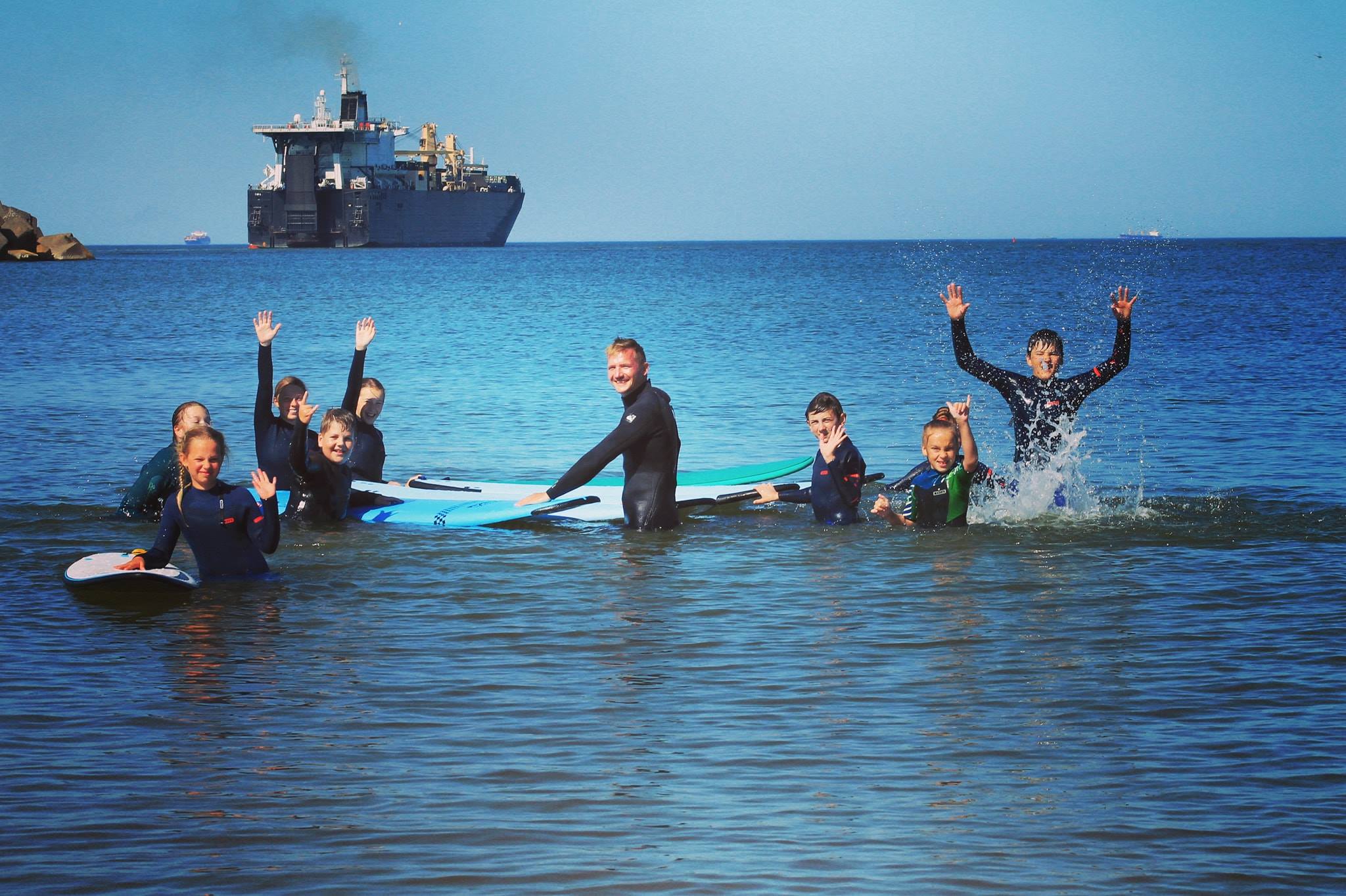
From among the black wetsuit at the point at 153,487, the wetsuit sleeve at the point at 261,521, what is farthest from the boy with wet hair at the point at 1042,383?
the black wetsuit at the point at 153,487

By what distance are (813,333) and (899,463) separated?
21.6 meters

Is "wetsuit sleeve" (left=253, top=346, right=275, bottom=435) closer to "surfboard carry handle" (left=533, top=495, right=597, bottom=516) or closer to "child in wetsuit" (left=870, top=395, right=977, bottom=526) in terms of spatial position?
"surfboard carry handle" (left=533, top=495, right=597, bottom=516)

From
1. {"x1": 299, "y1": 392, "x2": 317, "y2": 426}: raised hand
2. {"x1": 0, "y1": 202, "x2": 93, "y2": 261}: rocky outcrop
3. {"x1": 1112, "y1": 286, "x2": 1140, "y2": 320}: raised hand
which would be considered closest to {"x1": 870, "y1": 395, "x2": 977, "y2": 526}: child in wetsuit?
{"x1": 1112, "y1": 286, "x2": 1140, "y2": 320}: raised hand

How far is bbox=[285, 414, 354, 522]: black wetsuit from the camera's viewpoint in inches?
415

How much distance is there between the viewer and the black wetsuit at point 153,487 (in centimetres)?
1056

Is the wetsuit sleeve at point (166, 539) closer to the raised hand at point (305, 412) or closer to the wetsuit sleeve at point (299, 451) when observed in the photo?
the raised hand at point (305, 412)

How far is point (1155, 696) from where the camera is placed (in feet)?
20.5

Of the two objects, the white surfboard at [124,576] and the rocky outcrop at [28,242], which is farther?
the rocky outcrop at [28,242]

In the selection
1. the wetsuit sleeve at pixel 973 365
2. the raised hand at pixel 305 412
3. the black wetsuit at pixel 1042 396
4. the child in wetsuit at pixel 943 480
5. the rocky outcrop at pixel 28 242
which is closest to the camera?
the raised hand at pixel 305 412

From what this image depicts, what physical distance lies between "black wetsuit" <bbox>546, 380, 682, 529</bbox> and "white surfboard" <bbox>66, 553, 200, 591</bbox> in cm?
281

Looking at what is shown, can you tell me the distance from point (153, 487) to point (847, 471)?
17.1 ft

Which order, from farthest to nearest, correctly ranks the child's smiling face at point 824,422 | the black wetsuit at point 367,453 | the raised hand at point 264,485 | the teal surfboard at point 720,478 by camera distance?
1. the teal surfboard at point 720,478
2. the black wetsuit at point 367,453
3. the child's smiling face at point 824,422
4. the raised hand at point 264,485

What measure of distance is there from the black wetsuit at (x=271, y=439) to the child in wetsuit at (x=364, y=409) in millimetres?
502

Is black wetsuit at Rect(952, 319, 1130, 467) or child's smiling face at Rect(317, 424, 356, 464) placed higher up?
black wetsuit at Rect(952, 319, 1130, 467)
